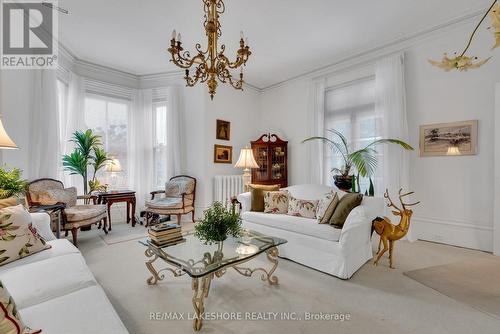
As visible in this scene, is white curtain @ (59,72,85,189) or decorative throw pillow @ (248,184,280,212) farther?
white curtain @ (59,72,85,189)

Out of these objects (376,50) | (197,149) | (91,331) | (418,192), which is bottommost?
(91,331)

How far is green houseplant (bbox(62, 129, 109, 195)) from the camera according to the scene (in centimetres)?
402

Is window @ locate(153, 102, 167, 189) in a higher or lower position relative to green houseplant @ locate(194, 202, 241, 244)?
higher

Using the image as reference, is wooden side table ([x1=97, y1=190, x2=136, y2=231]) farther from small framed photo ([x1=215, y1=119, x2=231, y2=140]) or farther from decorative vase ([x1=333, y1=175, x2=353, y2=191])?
decorative vase ([x1=333, y1=175, x2=353, y2=191])

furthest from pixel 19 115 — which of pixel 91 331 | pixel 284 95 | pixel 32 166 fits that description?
pixel 284 95

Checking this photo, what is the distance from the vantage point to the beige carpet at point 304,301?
1.73 meters

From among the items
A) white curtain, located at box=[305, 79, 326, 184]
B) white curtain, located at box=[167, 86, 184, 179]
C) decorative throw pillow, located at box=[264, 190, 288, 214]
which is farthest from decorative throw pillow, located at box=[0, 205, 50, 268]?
white curtain, located at box=[305, 79, 326, 184]

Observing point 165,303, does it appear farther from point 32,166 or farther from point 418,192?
point 418,192

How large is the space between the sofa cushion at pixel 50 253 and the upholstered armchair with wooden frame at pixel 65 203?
4.11ft

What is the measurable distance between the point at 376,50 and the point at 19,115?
5.48 metres

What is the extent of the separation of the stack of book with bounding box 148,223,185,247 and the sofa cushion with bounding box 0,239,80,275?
0.61 meters

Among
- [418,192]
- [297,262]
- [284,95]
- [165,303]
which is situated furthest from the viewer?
[284,95]

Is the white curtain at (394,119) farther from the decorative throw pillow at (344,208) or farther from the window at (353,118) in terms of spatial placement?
the decorative throw pillow at (344,208)

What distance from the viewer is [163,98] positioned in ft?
16.7
